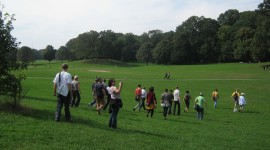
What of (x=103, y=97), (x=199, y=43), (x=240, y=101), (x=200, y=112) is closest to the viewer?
(x=103, y=97)

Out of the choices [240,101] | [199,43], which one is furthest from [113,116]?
[199,43]

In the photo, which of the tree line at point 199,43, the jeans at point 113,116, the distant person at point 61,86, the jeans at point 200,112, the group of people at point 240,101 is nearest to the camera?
the distant person at point 61,86

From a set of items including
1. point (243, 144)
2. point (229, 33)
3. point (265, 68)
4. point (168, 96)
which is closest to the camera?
point (243, 144)

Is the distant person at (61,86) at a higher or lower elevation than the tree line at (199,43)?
lower

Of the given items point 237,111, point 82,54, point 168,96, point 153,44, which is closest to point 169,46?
point 153,44

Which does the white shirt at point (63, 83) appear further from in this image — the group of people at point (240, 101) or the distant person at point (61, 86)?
the group of people at point (240, 101)

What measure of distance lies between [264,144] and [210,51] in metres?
104

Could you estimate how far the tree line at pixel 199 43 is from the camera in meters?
82.9

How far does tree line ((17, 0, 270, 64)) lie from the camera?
8293 centimetres

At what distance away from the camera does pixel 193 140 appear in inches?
522

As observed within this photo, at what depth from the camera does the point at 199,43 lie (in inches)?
4697

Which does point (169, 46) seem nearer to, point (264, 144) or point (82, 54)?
point (82, 54)

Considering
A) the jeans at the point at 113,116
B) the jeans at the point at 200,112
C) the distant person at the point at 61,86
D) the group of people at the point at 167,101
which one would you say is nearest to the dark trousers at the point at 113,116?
the jeans at the point at 113,116

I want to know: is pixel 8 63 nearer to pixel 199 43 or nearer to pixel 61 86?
pixel 61 86
